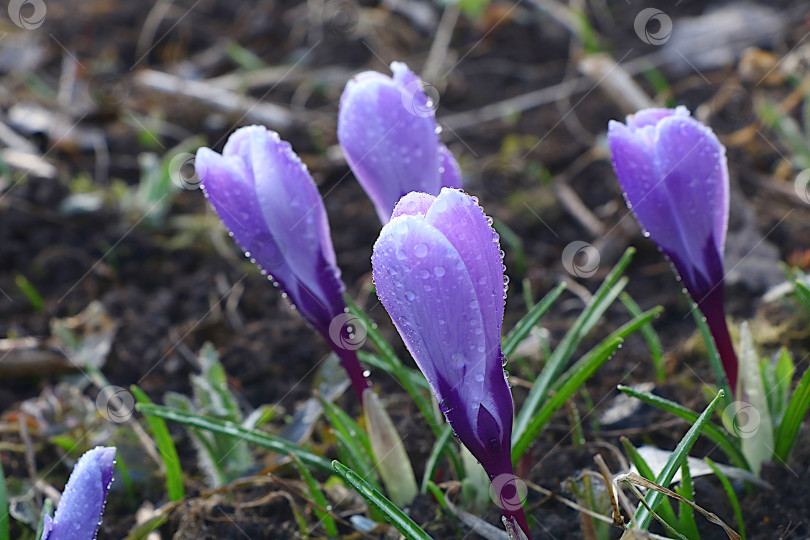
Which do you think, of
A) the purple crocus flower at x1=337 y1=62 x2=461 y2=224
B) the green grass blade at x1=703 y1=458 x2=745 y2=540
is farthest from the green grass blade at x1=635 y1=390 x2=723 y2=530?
the purple crocus flower at x1=337 y1=62 x2=461 y2=224

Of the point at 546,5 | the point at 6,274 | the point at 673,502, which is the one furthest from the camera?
the point at 546,5

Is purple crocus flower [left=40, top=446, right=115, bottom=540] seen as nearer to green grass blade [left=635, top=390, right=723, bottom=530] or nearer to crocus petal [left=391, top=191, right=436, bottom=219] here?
crocus petal [left=391, top=191, right=436, bottom=219]

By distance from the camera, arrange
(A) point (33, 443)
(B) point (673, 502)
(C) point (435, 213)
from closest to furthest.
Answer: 1. (C) point (435, 213)
2. (B) point (673, 502)
3. (A) point (33, 443)

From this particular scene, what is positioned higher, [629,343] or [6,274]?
[6,274]

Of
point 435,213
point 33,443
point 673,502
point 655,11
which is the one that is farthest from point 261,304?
point 655,11

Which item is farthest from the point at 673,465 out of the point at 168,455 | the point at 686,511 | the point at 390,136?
the point at 168,455

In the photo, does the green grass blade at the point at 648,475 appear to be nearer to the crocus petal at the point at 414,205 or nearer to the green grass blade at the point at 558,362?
the green grass blade at the point at 558,362

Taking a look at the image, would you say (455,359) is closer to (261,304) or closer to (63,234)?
(261,304)

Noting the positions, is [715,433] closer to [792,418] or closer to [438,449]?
[792,418]
